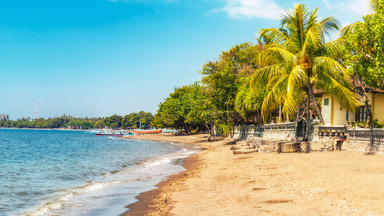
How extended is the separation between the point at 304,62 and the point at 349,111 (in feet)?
18.0

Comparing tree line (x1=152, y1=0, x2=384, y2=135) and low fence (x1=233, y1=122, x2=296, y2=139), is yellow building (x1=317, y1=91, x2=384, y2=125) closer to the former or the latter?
tree line (x1=152, y1=0, x2=384, y2=135)

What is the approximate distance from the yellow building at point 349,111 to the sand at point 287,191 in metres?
8.20

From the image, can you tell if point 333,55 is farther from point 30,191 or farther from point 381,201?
point 30,191

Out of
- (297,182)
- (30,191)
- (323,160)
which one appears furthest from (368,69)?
(30,191)

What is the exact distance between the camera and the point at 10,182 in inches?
702

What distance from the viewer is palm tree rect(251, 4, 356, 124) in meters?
19.4

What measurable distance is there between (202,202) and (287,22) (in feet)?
52.9

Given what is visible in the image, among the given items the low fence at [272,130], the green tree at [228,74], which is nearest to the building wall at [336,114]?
the low fence at [272,130]

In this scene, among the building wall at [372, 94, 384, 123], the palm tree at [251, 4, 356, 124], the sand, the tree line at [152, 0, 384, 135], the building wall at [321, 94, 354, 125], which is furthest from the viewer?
the building wall at [321, 94, 354, 125]

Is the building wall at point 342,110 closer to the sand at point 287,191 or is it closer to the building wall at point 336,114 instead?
the building wall at point 336,114

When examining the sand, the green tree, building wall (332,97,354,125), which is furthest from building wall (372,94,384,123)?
the green tree

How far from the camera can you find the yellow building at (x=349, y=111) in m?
21.5

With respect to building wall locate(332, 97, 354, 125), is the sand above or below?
below

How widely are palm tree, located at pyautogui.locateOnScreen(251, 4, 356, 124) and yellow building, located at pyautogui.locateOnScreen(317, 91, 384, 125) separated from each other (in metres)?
2.31
